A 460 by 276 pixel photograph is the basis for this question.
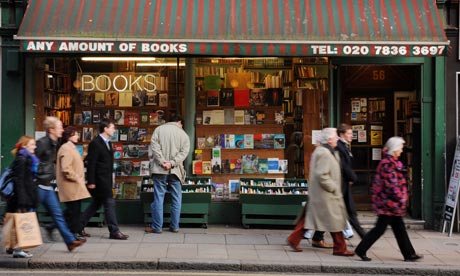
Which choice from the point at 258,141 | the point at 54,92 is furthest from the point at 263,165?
the point at 54,92

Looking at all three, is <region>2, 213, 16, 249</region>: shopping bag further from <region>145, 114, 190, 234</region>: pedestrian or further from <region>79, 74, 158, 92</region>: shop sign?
<region>79, 74, 158, 92</region>: shop sign

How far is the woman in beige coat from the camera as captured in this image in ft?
30.7

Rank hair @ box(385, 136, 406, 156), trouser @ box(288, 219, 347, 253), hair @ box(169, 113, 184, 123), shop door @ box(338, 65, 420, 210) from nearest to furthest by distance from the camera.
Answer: hair @ box(385, 136, 406, 156) < trouser @ box(288, 219, 347, 253) < hair @ box(169, 113, 184, 123) < shop door @ box(338, 65, 420, 210)

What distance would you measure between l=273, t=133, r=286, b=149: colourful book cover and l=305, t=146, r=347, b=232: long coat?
291cm

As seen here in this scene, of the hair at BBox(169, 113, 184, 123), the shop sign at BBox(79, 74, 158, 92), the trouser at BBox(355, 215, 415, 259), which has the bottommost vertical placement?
the trouser at BBox(355, 215, 415, 259)

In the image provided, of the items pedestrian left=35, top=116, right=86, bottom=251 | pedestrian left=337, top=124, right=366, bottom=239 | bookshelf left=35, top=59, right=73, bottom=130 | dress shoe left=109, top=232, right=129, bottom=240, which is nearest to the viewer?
pedestrian left=35, top=116, right=86, bottom=251

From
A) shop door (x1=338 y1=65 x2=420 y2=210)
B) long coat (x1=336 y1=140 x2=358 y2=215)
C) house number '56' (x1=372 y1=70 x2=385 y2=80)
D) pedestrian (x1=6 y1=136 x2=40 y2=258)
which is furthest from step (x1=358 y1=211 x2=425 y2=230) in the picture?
pedestrian (x1=6 y1=136 x2=40 y2=258)

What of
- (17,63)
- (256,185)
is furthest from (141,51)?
(256,185)

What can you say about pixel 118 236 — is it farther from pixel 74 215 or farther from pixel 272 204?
pixel 272 204

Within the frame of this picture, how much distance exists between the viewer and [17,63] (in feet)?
36.1

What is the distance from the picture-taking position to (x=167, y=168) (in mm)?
10500

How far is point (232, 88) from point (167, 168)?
231 cm

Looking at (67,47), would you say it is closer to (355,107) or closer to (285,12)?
(285,12)

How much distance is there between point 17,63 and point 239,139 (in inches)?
164
